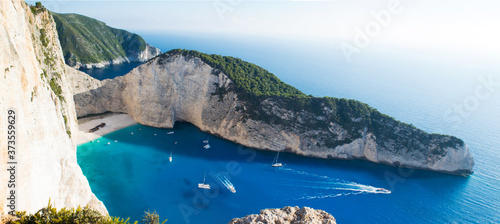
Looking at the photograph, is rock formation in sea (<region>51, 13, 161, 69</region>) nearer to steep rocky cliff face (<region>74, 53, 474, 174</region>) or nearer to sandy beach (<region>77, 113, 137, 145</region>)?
sandy beach (<region>77, 113, 137, 145</region>)

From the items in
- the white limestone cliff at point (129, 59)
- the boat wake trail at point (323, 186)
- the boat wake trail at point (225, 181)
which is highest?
the white limestone cliff at point (129, 59)

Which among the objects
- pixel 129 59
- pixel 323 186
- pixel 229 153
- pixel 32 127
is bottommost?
pixel 323 186

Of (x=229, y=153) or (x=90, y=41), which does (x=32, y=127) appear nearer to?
(x=229, y=153)

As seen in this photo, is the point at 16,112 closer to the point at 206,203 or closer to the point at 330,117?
the point at 206,203

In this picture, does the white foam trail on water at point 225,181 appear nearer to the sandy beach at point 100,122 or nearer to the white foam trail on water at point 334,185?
the white foam trail on water at point 334,185

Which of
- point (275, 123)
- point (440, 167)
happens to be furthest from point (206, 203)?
point (440, 167)

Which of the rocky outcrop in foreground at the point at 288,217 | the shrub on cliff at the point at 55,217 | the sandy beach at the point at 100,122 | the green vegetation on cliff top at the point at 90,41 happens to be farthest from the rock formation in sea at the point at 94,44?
the rocky outcrop in foreground at the point at 288,217

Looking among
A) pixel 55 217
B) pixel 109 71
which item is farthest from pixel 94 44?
pixel 55 217
